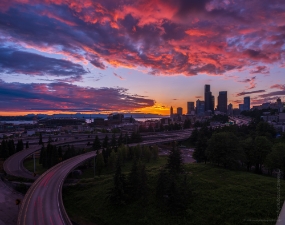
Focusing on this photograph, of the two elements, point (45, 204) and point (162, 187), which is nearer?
point (45, 204)

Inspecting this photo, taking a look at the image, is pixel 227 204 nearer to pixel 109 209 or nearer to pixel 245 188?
pixel 245 188

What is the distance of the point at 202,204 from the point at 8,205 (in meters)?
25.7

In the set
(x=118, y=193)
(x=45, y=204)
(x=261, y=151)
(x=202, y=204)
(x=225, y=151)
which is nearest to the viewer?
(x=202, y=204)

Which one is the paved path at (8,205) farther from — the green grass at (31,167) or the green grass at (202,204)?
the green grass at (31,167)

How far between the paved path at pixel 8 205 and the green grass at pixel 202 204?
247 inches

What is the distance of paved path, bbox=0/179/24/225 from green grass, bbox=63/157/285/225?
627 cm

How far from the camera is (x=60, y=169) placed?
117 feet

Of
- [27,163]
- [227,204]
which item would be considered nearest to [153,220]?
[227,204]

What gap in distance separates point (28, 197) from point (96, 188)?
8862 mm

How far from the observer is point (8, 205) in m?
27.7

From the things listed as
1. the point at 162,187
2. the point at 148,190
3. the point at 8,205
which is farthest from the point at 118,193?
the point at 8,205

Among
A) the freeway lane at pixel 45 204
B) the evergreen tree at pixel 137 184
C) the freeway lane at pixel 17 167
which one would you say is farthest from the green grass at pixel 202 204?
the freeway lane at pixel 17 167

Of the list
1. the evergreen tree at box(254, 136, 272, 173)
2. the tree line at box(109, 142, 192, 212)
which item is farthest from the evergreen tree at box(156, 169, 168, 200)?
the evergreen tree at box(254, 136, 272, 173)

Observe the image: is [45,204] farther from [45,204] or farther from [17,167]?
[17,167]
